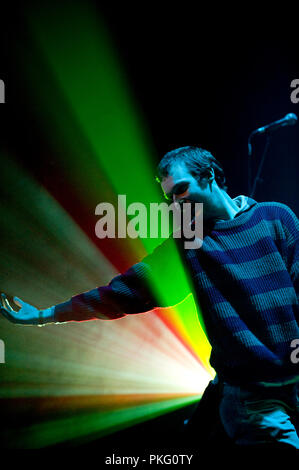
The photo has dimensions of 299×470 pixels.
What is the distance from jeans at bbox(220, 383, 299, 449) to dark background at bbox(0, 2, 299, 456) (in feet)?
4.98

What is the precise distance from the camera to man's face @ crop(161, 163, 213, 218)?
1.23m

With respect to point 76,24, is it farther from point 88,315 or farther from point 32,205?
point 88,315

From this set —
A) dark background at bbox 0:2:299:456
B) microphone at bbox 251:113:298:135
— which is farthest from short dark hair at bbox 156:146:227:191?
dark background at bbox 0:2:299:456

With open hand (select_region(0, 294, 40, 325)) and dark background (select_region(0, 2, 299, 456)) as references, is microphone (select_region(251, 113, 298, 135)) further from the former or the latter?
open hand (select_region(0, 294, 40, 325))

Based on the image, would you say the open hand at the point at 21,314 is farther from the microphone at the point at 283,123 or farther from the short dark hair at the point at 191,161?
the microphone at the point at 283,123

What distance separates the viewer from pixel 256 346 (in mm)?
1012

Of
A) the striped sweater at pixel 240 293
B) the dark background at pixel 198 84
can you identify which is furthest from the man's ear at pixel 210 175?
the dark background at pixel 198 84

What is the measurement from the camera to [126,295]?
1.22 metres

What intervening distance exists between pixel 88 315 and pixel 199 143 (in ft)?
7.35

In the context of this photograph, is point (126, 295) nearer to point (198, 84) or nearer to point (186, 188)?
point (186, 188)

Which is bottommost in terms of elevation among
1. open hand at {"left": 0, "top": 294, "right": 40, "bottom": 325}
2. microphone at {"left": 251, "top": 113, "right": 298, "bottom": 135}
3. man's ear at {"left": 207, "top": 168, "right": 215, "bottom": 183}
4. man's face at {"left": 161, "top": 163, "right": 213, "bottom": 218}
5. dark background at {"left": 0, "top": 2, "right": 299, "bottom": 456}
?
open hand at {"left": 0, "top": 294, "right": 40, "bottom": 325}

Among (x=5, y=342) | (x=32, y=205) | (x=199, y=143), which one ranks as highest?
(x=199, y=143)

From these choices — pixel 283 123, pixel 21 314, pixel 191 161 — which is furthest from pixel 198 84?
pixel 21 314
